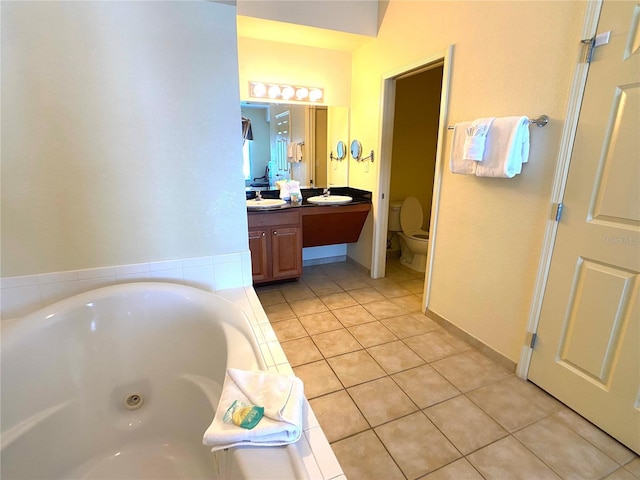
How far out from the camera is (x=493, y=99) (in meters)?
1.87

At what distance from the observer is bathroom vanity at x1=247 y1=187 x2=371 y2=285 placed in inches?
112

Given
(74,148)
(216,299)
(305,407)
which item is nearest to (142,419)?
(216,299)

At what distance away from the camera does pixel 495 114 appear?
186cm

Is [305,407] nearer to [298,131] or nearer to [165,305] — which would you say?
[165,305]

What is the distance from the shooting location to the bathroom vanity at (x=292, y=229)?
9.34 ft

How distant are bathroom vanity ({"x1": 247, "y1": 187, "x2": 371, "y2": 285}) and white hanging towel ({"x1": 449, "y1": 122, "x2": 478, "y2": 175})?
121 cm

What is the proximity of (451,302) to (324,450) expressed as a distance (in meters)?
1.74

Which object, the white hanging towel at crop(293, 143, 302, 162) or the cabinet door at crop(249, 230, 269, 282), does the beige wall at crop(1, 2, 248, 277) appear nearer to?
the cabinet door at crop(249, 230, 269, 282)

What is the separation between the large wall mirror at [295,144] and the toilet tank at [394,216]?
67 centimetres

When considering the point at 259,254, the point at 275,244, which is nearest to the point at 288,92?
the point at 275,244

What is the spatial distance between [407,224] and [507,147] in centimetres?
217

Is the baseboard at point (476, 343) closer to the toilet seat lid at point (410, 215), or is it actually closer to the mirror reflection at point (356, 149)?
the toilet seat lid at point (410, 215)

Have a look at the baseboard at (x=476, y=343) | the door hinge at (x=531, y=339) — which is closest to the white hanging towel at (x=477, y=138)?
the door hinge at (x=531, y=339)

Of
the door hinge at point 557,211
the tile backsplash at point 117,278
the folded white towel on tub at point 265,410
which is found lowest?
the folded white towel on tub at point 265,410
